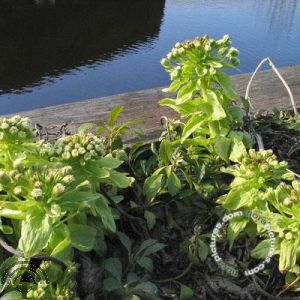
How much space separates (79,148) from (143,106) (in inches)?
31.3

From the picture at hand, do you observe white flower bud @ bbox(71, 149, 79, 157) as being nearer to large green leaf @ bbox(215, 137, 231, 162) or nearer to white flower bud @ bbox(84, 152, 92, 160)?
white flower bud @ bbox(84, 152, 92, 160)

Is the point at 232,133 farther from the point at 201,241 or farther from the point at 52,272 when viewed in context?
the point at 52,272

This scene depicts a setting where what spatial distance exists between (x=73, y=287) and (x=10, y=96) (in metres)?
3.89

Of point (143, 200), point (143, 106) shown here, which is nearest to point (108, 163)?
point (143, 200)

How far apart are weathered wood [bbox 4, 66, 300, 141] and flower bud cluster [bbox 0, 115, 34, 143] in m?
0.52

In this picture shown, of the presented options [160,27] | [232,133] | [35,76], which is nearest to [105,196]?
[232,133]

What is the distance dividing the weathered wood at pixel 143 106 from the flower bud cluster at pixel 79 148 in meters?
0.52

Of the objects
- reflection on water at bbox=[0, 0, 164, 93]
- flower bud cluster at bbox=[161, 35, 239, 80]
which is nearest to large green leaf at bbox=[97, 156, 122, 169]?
flower bud cluster at bbox=[161, 35, 239, 80]

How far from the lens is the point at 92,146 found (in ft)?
3.67

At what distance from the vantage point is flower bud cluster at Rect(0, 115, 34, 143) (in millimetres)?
1111

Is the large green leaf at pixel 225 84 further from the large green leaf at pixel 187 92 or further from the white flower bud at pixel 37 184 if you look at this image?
the white flower bud at pixel 37 184

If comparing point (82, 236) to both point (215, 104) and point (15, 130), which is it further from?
point (215, 104)

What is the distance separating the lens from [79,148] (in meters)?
1.10

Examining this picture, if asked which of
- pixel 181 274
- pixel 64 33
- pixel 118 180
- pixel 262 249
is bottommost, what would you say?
pixel 64 33
